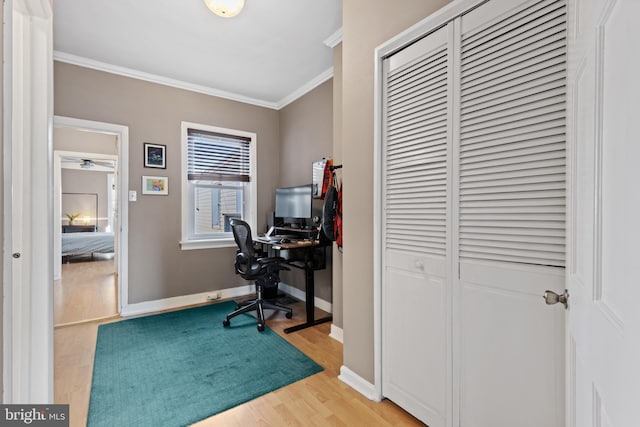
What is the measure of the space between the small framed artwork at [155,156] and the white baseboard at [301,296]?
219 cm

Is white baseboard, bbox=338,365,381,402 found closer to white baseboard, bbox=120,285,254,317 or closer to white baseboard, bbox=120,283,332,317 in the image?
white baseboard, bbox=120,283,332,317

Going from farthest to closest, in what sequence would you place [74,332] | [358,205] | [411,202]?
[74,332] < [358,205] < [411,202]

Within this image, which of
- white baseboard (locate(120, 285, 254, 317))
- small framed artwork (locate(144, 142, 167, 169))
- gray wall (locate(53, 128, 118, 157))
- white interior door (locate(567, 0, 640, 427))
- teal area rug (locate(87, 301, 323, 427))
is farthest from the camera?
gray wall (locate(53, 128, 118, 157))

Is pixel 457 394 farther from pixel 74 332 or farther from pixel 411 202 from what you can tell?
pixel 74 332

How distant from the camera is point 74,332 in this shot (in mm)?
2881

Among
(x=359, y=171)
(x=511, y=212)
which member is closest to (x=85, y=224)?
Result: (x=359, y=171)

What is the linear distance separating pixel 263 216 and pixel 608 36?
395 cm

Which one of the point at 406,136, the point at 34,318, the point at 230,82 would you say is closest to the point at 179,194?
the point at 230,82

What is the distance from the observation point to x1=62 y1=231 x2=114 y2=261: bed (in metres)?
6.09

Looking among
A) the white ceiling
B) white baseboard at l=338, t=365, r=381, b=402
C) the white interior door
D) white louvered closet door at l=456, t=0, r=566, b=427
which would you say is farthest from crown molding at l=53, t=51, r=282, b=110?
the white interior door

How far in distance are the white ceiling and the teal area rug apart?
2.74m

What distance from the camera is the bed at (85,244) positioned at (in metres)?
6.09

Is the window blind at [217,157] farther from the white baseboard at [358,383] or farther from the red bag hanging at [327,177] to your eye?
the white baseboard at [358,383]

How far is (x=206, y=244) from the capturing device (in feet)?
12.4
